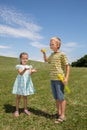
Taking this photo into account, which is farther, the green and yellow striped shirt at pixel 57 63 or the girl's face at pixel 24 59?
the girl's face at pixel 24 59

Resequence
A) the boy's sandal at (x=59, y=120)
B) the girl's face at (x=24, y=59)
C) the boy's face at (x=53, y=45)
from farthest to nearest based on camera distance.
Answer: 1. the girl's face at (x=24, y=59)
2. the boy's sandal at (x=59, y=120)
3. the boy's face at (x=53, y=45)

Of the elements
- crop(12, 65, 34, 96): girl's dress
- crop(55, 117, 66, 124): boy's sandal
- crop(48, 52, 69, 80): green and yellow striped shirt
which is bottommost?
crop(55, 117, 66, 124): boy's sandal

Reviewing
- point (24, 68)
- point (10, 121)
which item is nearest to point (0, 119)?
point (10, 121)

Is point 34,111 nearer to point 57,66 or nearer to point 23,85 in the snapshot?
point 23,85

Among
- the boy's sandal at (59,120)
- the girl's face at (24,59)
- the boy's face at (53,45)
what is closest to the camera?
the boy's face at (53,45)

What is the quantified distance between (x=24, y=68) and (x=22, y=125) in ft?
6.94

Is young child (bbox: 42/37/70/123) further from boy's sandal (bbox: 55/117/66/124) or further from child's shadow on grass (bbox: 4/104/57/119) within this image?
child's shadow on grass (bbox: 4/104/57/119)

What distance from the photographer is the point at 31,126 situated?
8695 millimetres

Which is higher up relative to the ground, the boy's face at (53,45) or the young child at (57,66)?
the boy's face at (53,45)

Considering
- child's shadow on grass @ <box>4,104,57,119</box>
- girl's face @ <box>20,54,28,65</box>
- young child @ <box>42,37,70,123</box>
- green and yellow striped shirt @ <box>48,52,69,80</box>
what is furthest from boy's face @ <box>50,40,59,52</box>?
child's shadow on grass @ <box>4,104,57,119</box>

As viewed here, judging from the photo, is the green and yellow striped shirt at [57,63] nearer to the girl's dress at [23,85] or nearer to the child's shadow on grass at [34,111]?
the girl's dress at [23,85]

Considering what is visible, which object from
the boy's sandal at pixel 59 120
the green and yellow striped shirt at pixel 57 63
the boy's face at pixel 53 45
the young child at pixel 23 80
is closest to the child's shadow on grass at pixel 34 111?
the young child at pixel 23 80

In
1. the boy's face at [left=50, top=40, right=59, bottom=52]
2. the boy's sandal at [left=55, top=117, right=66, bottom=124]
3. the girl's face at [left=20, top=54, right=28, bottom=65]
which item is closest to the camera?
the boy's face at [left=50, top=40, right=59, bottom=52]

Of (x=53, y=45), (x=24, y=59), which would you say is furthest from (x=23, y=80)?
(x=53, y=45)
